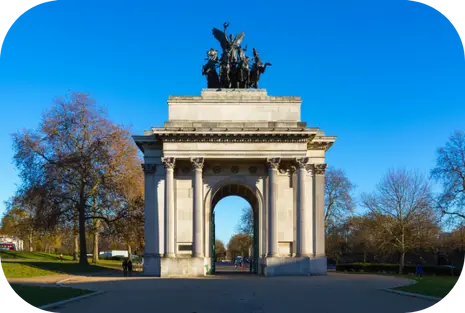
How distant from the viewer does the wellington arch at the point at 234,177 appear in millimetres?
37969

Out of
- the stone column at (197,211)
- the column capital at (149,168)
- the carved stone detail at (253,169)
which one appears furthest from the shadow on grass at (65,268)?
the carved stone detail at (253,169)

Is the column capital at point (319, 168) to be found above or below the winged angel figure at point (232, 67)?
below

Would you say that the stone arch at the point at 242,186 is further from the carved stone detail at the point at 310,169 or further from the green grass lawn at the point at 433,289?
the green grass lawn at the point at 433,289

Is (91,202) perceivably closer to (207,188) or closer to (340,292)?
(207,188)

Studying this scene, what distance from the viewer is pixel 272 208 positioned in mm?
38469

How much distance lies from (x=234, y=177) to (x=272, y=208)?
4137 mm

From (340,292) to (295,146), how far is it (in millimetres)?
16648

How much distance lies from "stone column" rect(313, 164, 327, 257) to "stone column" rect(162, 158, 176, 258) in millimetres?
10986

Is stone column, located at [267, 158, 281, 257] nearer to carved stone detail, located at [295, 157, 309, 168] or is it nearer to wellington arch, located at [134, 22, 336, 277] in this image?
wellington arch, located at [134, 22, 336, 277]

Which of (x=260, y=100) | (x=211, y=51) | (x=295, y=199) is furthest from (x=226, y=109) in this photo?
(x=295, y=199)

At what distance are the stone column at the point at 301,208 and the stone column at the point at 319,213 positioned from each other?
1.29 meters

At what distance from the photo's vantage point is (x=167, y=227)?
3853 cm

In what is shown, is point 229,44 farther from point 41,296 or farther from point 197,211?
point 41,296

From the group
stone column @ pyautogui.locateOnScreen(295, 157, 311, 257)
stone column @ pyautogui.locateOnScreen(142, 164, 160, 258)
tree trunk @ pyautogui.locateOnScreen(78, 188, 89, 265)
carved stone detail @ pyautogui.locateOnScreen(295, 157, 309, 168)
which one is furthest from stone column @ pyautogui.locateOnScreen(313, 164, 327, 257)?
tree trunk @ pyautogui.locateOnScreen(78, 188, 89, 265)
